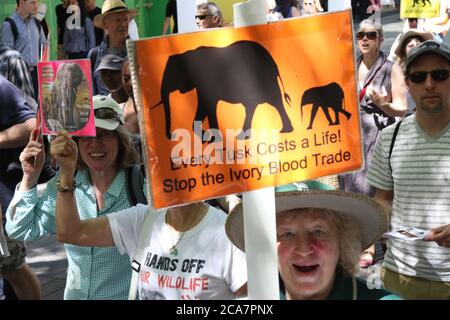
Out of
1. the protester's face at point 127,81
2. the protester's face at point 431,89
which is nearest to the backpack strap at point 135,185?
the protester's face at point 431,89

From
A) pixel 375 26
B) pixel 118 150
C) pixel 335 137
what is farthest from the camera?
pixel 375 26

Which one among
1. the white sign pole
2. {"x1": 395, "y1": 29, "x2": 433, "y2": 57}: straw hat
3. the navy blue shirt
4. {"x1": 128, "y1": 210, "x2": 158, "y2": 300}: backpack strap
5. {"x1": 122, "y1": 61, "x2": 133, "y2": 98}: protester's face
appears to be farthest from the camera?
{"x1": 395, "y1": 29, "x2": 433, "y2": 57}: straw hat

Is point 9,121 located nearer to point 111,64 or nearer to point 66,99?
A: point 66,99

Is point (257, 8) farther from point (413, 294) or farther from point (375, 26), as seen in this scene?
point (375, 26)

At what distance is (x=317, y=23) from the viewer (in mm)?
2105

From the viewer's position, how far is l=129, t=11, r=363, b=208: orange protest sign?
199 centimetres

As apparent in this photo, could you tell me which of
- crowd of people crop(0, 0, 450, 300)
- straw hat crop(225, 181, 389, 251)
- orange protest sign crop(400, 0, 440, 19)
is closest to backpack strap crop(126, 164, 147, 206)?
crowd of people crop(0, 0, 450, 300)

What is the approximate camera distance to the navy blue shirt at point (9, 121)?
162 inches

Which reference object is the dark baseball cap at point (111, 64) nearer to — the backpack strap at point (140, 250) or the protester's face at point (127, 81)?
the protester's face at point (127, 81)

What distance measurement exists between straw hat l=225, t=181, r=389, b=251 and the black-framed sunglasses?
3.80ft

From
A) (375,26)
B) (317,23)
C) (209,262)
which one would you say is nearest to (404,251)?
(209,262)

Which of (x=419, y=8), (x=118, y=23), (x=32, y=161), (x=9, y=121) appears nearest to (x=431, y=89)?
(x=32, y=161)

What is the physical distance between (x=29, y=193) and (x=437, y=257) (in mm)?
1767

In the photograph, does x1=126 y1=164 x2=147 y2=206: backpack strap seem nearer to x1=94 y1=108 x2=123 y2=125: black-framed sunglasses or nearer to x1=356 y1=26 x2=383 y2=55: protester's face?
x1=94 y1=108 x2=123 y2=125: black-framed sunglasses
